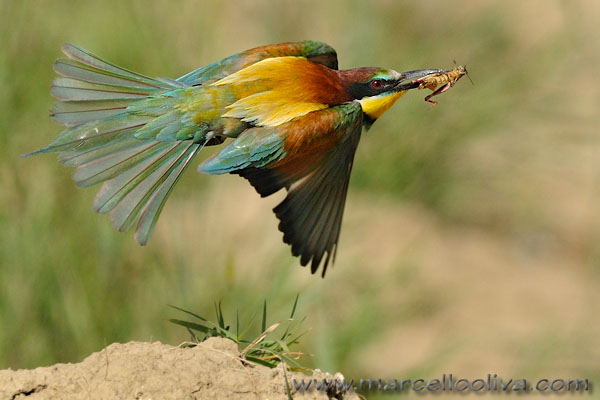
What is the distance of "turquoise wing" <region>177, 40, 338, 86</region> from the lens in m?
3.27

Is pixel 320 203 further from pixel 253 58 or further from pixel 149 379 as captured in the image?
pixel 149 379

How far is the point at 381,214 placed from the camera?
18.7 ft

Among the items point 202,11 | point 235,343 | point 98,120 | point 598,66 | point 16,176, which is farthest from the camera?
point 598,66

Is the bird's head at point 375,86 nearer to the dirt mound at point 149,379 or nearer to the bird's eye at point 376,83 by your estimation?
the bird's eye at point 376,83

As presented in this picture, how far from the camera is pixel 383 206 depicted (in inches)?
221

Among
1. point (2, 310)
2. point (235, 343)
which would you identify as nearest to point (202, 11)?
point (2, 310)

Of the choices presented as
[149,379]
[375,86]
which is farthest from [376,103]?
[149,379]

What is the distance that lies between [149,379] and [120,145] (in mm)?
954

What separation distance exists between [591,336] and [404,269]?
1.00m

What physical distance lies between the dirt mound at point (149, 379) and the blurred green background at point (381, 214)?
126cm

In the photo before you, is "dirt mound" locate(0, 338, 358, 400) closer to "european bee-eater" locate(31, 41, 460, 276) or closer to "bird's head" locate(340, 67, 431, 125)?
"european bee-eater" locate(31, 41, 460, 276)

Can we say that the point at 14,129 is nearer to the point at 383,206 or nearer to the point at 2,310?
the point at 2,310

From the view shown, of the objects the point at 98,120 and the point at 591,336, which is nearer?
the point at 98,120

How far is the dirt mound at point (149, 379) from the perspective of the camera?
226cm
